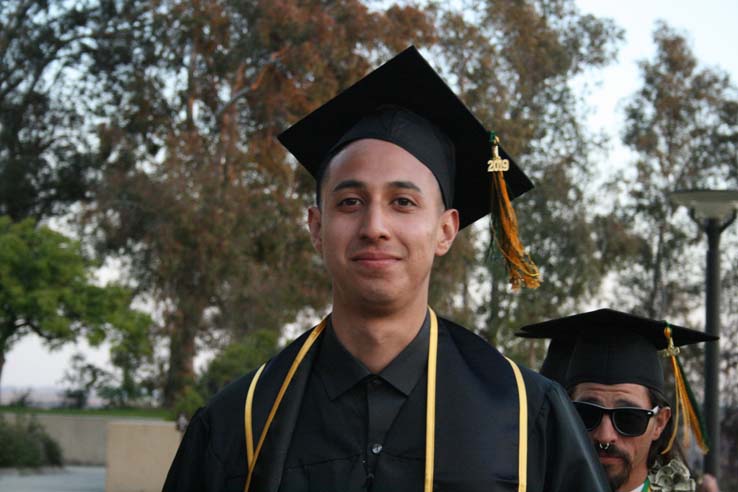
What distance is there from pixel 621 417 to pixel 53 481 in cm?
2043

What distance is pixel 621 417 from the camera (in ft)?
14.2

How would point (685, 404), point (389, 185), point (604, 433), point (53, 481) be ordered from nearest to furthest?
point (389, 185), point (604, 433), point (685, 404), point (53, 481)

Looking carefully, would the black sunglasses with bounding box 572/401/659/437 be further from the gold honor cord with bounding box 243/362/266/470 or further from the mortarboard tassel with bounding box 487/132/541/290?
the gold honor cord with bounding box 243/362/266/470

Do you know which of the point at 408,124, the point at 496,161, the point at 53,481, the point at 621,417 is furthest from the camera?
the point at 53,481

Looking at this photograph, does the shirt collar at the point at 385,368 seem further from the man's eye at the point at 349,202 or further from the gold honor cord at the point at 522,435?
the man's eye at the point at 349,202

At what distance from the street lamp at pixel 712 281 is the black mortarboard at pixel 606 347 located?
627 cm

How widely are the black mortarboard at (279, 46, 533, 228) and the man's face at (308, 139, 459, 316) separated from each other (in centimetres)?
9

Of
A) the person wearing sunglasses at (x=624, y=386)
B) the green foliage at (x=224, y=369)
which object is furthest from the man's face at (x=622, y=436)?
the green foliage at (x=224, y=369)

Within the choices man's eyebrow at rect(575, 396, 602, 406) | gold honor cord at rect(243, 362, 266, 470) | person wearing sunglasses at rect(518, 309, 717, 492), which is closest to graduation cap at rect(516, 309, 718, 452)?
person wearing sunglasses at rect(518, 309, 717, 492)

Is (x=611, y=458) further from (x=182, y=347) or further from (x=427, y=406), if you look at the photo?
(x=182, y=347)

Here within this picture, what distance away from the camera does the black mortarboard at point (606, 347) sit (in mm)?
4629

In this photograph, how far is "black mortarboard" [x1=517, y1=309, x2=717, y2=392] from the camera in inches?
182

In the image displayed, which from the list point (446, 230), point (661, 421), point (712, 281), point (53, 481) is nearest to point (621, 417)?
point (661, 421)

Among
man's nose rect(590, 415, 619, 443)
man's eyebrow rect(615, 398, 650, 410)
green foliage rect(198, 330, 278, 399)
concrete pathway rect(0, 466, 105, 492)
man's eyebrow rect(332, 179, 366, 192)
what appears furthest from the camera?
concrete pathway rect(0, 466, 105, 492)
